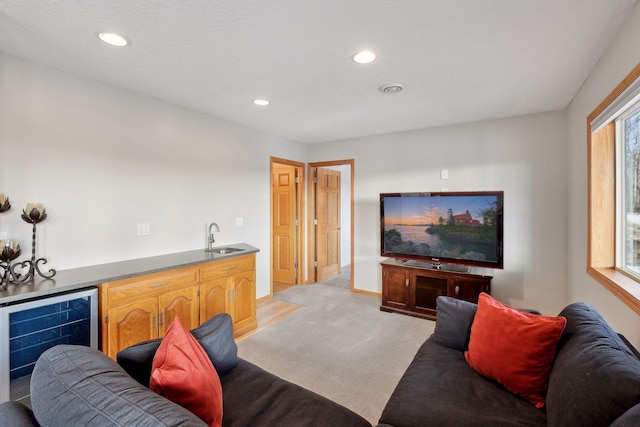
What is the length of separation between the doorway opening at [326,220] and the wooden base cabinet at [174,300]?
6.47ft

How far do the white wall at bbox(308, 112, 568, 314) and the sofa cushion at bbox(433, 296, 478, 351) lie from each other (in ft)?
6.59

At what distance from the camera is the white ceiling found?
1.64m

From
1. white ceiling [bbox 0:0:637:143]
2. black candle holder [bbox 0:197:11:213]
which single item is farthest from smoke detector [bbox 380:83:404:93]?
black candle holder [bbox 0:197:11:213]

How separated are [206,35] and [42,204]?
5.75 ft

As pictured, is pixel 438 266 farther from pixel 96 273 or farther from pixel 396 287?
pixel 96 273

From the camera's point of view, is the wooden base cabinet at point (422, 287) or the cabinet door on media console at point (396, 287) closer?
the wooden base cabinet at point (422, 287)

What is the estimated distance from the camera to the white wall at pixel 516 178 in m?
3.37

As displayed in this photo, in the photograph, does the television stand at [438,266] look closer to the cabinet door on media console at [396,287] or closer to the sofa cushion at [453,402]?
the cabinet door on media console at [396,287]

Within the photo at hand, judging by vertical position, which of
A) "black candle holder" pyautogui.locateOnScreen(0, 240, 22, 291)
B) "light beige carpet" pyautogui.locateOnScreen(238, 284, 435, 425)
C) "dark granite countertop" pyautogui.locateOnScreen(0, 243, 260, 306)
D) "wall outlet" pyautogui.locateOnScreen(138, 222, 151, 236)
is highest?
"wall outlet" pyautogui.locateOnScreen(138, 222, 151, 236)

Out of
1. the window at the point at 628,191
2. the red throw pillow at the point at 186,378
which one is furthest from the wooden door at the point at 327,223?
the red throw pillow at the point at 186,378

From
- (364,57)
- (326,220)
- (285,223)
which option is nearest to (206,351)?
(364,57)

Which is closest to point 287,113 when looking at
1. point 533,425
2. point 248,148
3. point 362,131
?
point 248,148

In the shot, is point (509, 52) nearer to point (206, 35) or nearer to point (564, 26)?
point (564, 26)

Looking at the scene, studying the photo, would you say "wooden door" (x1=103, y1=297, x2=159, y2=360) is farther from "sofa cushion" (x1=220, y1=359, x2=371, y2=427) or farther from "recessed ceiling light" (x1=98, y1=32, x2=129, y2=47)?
"recessed ceiling light" (x1=98, y1=32, x2=129, y2=47)
